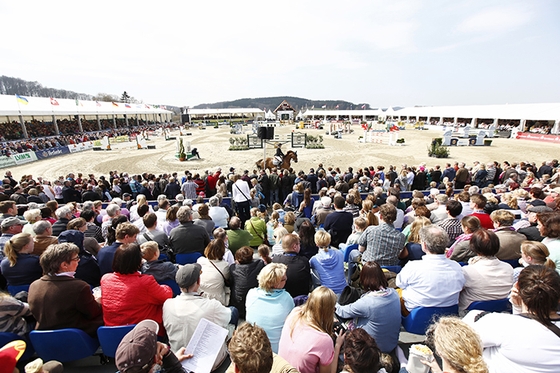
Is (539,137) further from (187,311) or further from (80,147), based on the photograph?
(80,147)

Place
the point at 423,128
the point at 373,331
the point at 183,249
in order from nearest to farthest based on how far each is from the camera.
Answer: the point at 373,331 → the point at 183,249 → the point at 423,128

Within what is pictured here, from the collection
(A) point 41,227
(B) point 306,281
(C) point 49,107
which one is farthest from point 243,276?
(C) point 49,107

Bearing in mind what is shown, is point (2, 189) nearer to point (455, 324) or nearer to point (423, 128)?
point (455, 324)

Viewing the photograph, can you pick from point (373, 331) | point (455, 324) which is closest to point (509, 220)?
point (373, 331)

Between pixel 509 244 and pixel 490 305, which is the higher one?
pixel 509 244

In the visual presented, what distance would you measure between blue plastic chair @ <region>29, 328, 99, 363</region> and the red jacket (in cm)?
22

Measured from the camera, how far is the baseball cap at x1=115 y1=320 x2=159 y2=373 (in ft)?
4.86

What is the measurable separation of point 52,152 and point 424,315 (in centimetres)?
2785

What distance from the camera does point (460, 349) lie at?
4.59ft

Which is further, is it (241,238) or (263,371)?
(241,238)

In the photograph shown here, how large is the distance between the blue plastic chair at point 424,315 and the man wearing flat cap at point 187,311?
5.98 feet

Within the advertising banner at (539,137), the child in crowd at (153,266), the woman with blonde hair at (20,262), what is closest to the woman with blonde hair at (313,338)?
the child in crowd at (153,266)

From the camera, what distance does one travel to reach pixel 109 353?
8.16ft

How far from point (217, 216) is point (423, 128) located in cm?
4484
